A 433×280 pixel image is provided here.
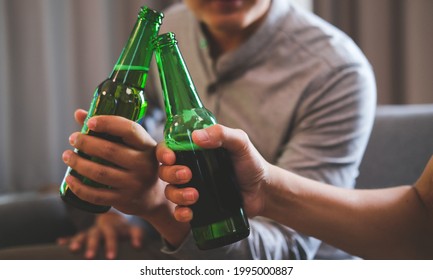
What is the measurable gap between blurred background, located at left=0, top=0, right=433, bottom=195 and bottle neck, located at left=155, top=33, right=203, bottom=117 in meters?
0.31

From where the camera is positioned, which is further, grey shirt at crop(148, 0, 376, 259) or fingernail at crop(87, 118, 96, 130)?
grey shirt at crop(148, 0, 376, 259)

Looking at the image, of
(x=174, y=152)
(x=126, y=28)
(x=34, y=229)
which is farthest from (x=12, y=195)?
(x=174, y=152)

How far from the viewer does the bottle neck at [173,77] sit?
48 cm

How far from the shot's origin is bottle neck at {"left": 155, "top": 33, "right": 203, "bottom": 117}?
484 mm

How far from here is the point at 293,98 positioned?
71 centimetres

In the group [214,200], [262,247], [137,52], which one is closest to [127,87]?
[137,52]

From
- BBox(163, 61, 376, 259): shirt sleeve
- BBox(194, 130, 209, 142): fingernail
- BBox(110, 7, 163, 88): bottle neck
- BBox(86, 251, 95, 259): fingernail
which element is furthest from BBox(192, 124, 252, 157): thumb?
BBox(86, 251, 95, 259): fingernail

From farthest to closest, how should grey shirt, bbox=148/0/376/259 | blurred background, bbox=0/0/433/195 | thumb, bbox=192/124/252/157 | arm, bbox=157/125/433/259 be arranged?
blurred background, bbox=0/0/433/195, grey shirt, bbox=148/0/376/259, arm, bbox=157/125/433/259, thumb, bbox=192/124/252/157

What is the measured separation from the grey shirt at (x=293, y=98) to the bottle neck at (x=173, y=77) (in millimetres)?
180

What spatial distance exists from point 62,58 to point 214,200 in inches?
19.7

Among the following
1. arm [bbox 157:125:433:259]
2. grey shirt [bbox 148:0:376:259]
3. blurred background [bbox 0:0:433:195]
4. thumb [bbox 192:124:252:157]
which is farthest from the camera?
blurred background [bbox 0:0:433:195]

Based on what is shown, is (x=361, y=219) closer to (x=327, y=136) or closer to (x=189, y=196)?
(x=327, y=136)

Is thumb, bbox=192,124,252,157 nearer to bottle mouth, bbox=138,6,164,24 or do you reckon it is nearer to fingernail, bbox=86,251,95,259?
bottle mouth, bbox=138,6,164,24

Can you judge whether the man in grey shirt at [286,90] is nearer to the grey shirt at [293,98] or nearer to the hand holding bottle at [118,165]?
the grey shirt at [293,98]
